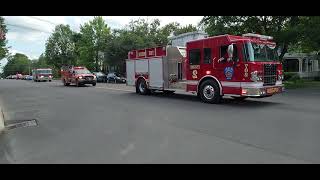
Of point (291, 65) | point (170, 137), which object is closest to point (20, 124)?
point (170, 137)

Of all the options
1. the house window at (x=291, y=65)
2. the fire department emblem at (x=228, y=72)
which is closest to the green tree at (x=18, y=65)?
the house window at (x=291, y=65)

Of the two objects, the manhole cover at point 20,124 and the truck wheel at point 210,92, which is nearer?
the manhole cover at point 20,124

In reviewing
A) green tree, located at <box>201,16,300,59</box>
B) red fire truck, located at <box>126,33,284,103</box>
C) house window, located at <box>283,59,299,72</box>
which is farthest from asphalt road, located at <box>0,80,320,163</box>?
house window, located at <box>283,59,299,72</box>

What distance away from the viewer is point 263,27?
95.5ft

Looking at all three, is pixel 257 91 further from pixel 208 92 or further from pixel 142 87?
pixel 142 87

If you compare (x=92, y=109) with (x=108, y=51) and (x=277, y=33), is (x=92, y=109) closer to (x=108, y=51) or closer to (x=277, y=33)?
A: (x=277, y=33)

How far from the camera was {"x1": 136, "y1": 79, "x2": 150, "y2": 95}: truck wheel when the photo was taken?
18922 mm

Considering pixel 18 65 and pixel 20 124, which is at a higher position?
pixel 18 65

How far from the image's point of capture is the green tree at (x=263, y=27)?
→ 1057 inches

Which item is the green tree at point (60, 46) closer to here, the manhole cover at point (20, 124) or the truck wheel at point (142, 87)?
the truck wheel at point (142, 87)

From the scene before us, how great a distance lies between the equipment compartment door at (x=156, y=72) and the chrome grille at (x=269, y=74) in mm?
5792

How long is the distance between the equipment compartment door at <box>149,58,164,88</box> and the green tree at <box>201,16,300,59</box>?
10.4 m

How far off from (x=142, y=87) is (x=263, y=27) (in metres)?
14.8

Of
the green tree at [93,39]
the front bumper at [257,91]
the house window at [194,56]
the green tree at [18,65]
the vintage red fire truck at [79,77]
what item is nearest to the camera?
the front bumper at [257,91]
